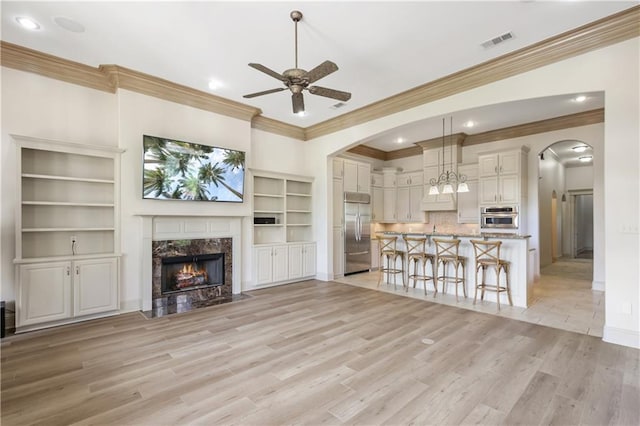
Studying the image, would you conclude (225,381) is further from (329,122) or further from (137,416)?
(329,122)

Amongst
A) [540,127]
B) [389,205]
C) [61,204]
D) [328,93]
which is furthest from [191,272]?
[540,127]

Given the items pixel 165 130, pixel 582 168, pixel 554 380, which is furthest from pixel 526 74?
pixel 582 168

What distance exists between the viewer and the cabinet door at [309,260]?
6699 mm

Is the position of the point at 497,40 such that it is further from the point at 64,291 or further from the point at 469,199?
the point at 64,291

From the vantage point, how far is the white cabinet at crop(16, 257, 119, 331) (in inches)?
143

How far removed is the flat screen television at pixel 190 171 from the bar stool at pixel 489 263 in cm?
428

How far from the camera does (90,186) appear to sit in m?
4.40

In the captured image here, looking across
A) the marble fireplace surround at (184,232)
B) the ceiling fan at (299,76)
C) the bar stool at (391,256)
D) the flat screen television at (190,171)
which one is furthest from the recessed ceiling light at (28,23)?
the bar stool at (391,256)

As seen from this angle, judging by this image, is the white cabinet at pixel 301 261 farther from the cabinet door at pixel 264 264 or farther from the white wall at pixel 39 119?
the white wall at pixel 39 119

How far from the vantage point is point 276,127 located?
666 centimetres

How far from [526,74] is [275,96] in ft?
12.2

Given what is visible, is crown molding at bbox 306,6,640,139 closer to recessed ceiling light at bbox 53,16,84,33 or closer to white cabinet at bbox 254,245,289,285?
white cabinet at bbox 254,245,289,285

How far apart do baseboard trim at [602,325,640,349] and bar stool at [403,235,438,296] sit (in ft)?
7.94

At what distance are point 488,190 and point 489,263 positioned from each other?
2.65 meters
